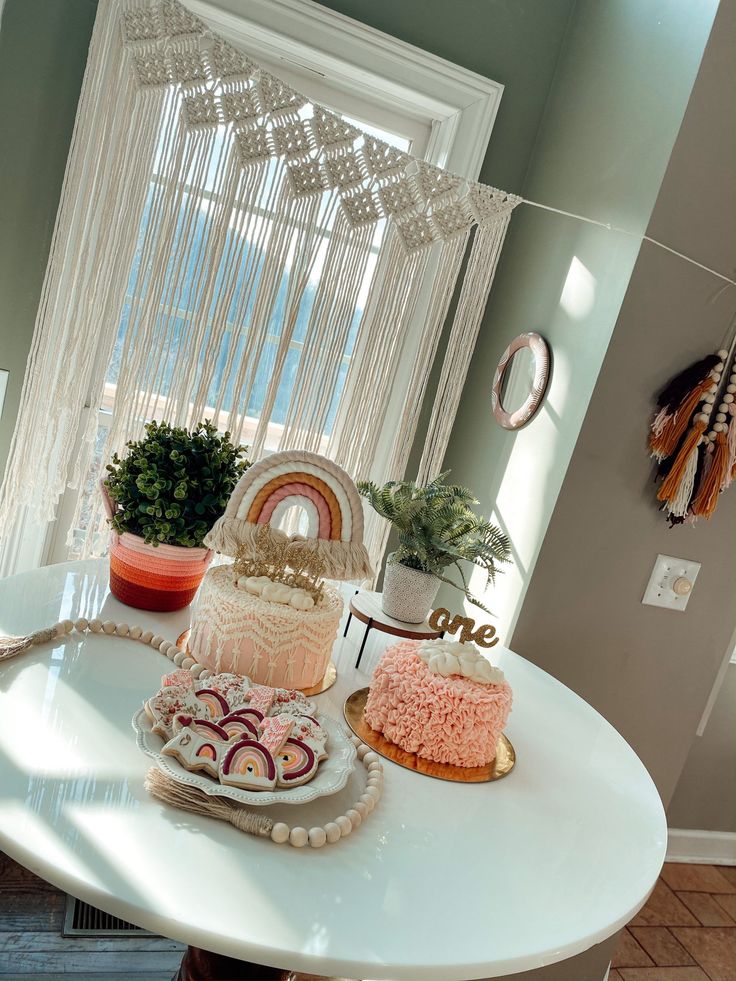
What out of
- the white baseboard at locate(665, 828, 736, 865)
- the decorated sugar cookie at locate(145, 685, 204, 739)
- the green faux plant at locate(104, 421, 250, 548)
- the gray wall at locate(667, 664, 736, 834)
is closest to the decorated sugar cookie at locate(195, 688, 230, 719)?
the decorated sugar cookie at locate(145, 685, 204, 739)

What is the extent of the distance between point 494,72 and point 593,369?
93cm

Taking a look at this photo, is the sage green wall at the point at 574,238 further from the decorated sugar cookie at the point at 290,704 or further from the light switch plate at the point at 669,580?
the decorated sugar cookie at the point at 290,704

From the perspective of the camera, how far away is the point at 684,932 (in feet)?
6.50

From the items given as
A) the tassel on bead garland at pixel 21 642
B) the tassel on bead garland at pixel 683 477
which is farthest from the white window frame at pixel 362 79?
the tassel on bead garland at pixel 21 642

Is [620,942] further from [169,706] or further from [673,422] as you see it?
[169,706]

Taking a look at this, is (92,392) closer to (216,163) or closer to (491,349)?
(216,163)

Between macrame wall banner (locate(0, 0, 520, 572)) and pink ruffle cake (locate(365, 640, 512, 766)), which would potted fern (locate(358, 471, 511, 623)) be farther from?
macrame wall banner (locate(0, 0, 520, 572))

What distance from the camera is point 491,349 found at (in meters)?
2.00

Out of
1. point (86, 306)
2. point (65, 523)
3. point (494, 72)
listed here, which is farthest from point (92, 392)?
point (494, 72)

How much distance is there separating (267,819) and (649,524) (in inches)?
49.6

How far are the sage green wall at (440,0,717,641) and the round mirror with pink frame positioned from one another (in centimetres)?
3

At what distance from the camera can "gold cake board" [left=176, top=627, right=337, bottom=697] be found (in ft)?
3.51

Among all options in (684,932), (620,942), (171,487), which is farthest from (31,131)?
(684,932)

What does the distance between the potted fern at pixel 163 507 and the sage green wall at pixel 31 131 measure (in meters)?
Result: 0.76
